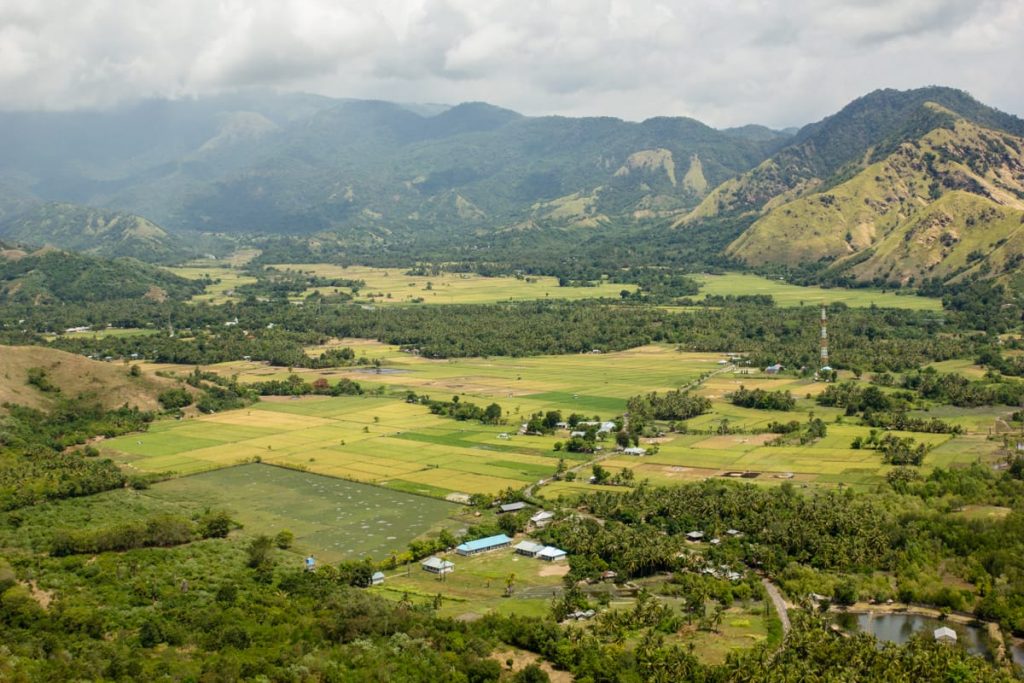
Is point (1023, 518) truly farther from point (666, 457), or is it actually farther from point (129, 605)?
point (129, 605)

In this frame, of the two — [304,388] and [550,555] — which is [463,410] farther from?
[550,555]

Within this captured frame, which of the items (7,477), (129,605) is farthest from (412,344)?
(129,605)

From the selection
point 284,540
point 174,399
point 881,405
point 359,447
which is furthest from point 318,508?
point 881,405

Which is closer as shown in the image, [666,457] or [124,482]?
[124,482]

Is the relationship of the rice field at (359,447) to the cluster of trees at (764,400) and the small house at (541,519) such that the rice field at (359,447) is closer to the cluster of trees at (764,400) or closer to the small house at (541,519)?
the small house at (541,519)

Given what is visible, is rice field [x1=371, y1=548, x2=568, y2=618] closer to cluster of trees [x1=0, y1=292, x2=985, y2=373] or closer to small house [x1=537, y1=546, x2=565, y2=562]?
small house [x1=537, y1=546, x2=565, y2=562]

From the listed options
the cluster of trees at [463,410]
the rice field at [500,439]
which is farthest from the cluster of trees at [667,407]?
the cluster of trees at [463,410]
